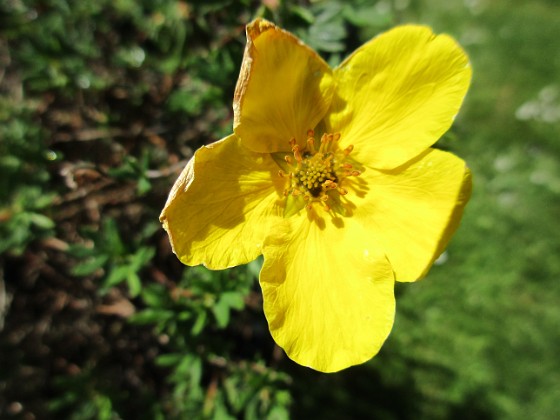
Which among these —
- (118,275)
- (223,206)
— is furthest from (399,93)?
(118,275)

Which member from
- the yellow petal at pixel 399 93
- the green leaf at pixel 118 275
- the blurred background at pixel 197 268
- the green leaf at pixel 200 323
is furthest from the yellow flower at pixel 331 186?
the green leaf at pixel 118 275

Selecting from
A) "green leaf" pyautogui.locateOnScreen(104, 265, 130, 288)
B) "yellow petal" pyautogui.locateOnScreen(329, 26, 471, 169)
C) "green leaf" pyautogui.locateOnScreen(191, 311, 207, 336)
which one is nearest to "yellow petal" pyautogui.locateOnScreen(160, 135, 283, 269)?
"yellow petal" pyautogui.locateOnScreen(329, 26, 471, 169)

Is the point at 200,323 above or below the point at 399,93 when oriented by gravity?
below

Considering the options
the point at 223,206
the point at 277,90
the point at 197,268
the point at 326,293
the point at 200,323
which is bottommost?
the point at 200,323

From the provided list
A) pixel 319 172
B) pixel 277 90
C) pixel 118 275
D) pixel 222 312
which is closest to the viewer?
pixel 277 90

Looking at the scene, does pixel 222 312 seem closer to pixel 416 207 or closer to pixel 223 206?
pixel 223 206

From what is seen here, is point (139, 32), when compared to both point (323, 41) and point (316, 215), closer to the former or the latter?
point (323, 41)

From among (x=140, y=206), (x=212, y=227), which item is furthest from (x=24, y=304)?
(x=212, y=227)

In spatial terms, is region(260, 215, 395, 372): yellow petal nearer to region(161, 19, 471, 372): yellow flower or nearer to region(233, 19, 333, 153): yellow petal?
region(161, 19, 471, 372): yellow flower
